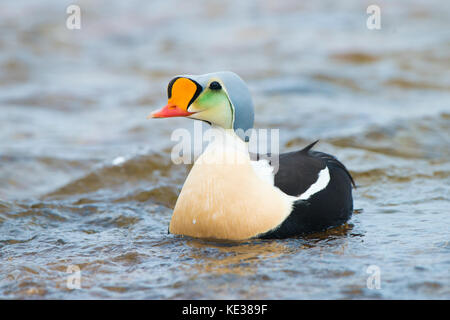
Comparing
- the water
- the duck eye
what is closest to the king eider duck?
the duck eye

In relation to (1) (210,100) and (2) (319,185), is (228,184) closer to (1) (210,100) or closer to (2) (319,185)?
(1) (210,100)

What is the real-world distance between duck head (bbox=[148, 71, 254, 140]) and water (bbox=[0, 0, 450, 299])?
2.83ft

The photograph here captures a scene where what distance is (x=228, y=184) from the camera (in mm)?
4625

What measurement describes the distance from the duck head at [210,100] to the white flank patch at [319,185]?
0.68m

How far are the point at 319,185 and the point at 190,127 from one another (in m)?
4.24

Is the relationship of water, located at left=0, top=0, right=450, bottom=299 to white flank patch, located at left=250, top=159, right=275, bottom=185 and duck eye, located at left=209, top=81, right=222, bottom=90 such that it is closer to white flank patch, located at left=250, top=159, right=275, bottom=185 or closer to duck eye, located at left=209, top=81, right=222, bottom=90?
white flank patch, located at left=250, top=159, right=275, bottom=185

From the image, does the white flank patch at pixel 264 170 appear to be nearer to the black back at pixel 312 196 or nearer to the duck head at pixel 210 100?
the black back at pixel 312 196

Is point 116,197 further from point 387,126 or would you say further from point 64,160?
point 387,126

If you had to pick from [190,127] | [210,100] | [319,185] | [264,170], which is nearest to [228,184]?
[264,170]

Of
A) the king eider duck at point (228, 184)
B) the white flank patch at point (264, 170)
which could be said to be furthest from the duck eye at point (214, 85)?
the white flank patch at point (264, 170)

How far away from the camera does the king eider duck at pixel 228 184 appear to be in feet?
15.0

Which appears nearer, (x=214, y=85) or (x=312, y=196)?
(x=214, y=85)
